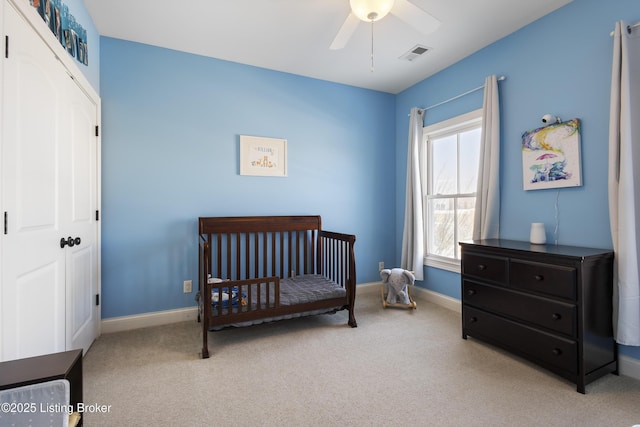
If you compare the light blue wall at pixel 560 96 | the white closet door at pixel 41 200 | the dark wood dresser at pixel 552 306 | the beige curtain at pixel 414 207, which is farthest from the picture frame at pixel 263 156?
the dark wood dresser at pixel 552 306

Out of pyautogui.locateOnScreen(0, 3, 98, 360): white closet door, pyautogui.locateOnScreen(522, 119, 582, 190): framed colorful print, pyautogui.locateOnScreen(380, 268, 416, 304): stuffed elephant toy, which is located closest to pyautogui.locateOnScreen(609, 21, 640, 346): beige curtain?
pyautogui.locateOnScreen(522, 119, 582, 190): framed colorful print

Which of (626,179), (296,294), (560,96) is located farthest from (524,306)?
(296,294)

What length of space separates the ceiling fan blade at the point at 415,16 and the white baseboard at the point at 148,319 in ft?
9.60

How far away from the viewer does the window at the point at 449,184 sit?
3029 millimetres

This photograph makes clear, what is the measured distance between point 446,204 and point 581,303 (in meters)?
1.70

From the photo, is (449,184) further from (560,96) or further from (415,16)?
(415,16)

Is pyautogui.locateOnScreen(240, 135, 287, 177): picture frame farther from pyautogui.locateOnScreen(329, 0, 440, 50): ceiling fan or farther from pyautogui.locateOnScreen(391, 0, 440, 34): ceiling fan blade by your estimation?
pyautogui.locateOnScreen(391, 0, 440, 34): ceiling fan blade

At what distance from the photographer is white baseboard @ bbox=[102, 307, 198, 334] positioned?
2.61 metres

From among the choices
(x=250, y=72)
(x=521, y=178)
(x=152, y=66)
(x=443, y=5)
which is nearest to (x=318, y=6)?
(x=443, y=5)

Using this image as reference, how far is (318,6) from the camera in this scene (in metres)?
2.19

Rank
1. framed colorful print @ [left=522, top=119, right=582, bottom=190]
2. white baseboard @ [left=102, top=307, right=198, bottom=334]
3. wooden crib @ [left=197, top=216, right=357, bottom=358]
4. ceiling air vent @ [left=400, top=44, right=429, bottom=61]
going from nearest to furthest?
framed colorful print @ [left=522, top=119, right=582, bottom=190] < wooden crib @ [left=197, top=216, right=357, bottom=358] < white baseboard @ [left=102, top=307, right=198, bottom=334] < ceiling air vent @ [left=400, top=44, right=429, bottom=61]

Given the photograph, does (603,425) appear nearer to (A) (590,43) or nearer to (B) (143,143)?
(A) (590,43)

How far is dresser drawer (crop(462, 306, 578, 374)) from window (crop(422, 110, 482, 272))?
81 cm

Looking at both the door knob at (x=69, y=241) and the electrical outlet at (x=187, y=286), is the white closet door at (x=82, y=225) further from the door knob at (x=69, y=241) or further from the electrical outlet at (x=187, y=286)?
the electrical outlet at (x=187, y=286)
